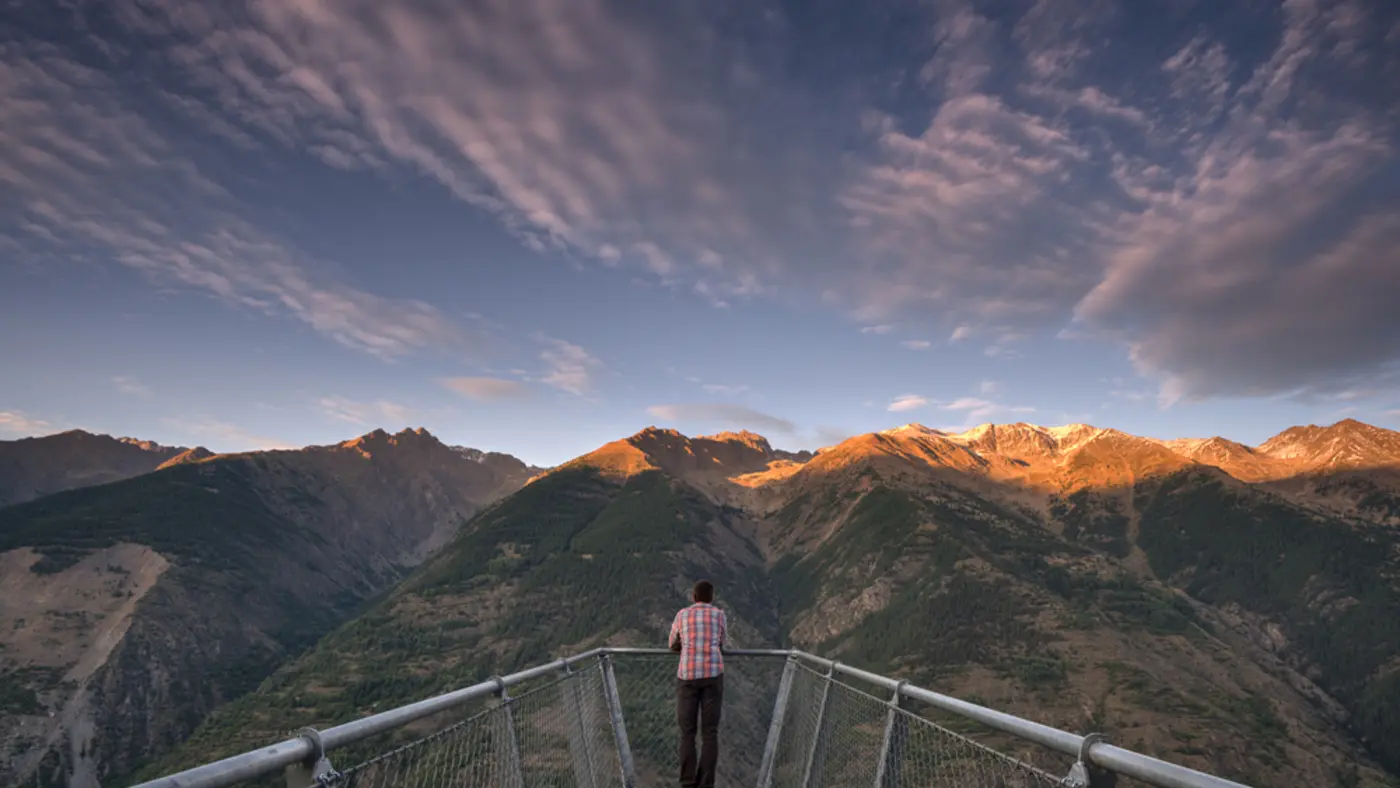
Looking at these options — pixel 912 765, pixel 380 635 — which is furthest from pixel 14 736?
pixel 912 765

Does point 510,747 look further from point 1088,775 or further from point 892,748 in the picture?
point 1088,775

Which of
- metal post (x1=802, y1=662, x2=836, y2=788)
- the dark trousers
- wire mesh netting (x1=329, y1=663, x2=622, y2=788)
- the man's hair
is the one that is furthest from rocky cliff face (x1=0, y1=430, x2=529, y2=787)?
metal post (x1=802, y1=662, x2=836, y2=788)

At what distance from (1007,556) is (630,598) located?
97.3 m

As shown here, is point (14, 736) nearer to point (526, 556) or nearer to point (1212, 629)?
point (526, 556)

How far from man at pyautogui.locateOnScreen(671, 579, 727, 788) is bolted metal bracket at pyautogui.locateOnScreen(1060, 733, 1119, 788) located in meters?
4.92

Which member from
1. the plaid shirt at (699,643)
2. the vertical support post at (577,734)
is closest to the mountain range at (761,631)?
the plaid shirt at (699,643)

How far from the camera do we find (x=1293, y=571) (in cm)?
18050

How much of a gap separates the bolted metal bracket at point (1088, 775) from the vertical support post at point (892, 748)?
2.26m

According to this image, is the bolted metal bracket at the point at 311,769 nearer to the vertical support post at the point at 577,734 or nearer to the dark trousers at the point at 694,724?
the vertical support post at the point at 577,734

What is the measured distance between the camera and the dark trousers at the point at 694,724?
751 cm

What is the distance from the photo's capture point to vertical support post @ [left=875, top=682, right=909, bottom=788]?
5.14 metres

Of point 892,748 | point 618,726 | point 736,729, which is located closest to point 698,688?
point 618,726

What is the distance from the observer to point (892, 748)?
208 inches

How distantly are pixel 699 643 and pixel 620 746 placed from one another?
5.63ft
